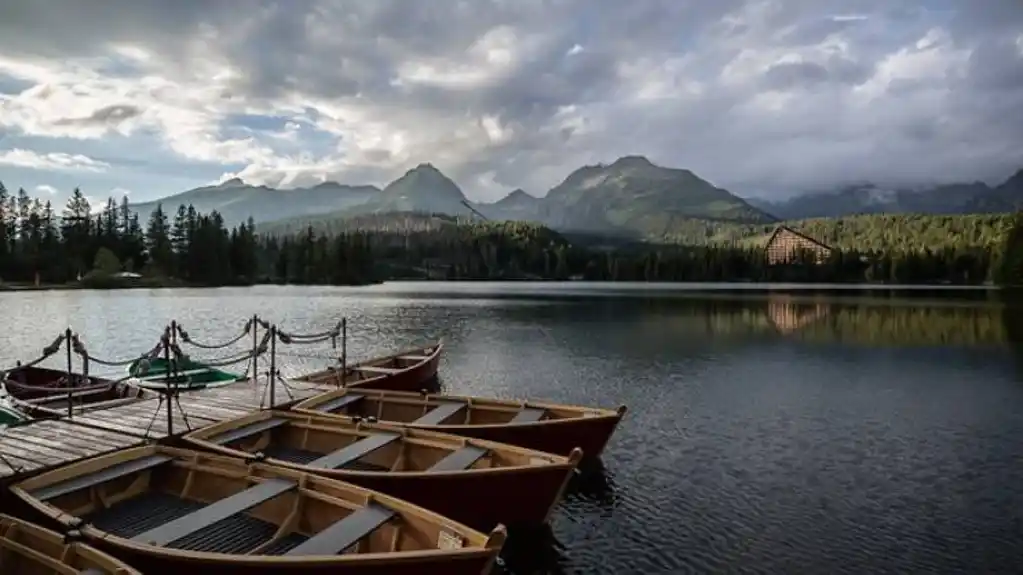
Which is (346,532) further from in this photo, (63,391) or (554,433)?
(63,391)

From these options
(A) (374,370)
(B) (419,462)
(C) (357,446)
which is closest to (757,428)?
(B) (419,462)

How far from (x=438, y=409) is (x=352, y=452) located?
5.16 meters

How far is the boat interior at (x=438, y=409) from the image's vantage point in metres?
19.1

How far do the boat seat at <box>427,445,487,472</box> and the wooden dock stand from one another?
626 centimetres

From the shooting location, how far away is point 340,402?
2020cm

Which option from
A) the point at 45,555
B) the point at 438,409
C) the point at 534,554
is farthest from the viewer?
the point at 438,409

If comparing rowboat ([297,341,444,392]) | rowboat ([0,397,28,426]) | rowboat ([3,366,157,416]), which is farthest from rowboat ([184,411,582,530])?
rowboat ([0,397,28,426])

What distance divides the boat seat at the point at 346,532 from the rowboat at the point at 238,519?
0.02m

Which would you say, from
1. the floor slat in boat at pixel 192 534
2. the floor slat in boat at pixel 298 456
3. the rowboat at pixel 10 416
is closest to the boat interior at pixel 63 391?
the rowboat at pixel 10 416

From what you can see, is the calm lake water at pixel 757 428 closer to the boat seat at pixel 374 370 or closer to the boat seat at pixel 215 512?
the boat seat at pixel 215 512

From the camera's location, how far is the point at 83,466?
12344 mm

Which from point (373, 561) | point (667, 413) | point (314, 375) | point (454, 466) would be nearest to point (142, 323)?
point (314, 375)

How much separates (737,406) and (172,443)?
22467 millimetres

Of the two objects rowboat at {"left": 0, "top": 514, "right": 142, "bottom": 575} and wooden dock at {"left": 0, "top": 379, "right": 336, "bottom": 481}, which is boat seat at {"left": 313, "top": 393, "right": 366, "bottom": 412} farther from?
rowboat at {"left": 0, "top": 514, "right": 142, "bottom": 575}
